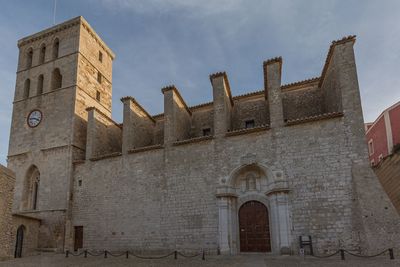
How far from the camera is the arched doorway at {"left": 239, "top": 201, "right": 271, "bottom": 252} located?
37.2ft

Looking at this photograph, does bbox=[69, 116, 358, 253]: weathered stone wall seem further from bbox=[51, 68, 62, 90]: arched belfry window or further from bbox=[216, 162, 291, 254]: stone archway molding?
bbox=[51, 68, 62, 90]: arched belfry window

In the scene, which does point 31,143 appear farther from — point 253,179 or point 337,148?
point 337,148

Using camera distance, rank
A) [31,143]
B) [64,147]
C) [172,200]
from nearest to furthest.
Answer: [172,200], [64,147], [31,143]

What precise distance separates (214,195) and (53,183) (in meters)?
8.93

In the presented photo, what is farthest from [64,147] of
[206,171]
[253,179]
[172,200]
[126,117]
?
[253,179]

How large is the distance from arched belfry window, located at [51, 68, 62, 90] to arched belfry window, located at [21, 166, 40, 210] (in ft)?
16.6

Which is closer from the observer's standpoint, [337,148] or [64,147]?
[337,148]

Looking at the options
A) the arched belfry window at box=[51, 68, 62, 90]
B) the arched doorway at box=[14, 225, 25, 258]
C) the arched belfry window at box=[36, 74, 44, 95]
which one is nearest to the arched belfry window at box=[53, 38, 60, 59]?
the arched belfry window at box=[51, 68, 62, 90]

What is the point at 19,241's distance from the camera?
13.5 meters

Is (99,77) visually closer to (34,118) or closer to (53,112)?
(53,112)

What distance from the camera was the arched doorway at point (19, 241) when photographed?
13.2m

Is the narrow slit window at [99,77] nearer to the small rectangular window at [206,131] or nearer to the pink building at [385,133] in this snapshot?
the small rectangular window at [206,131]

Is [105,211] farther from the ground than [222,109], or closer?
closer

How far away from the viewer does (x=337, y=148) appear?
1066cm
